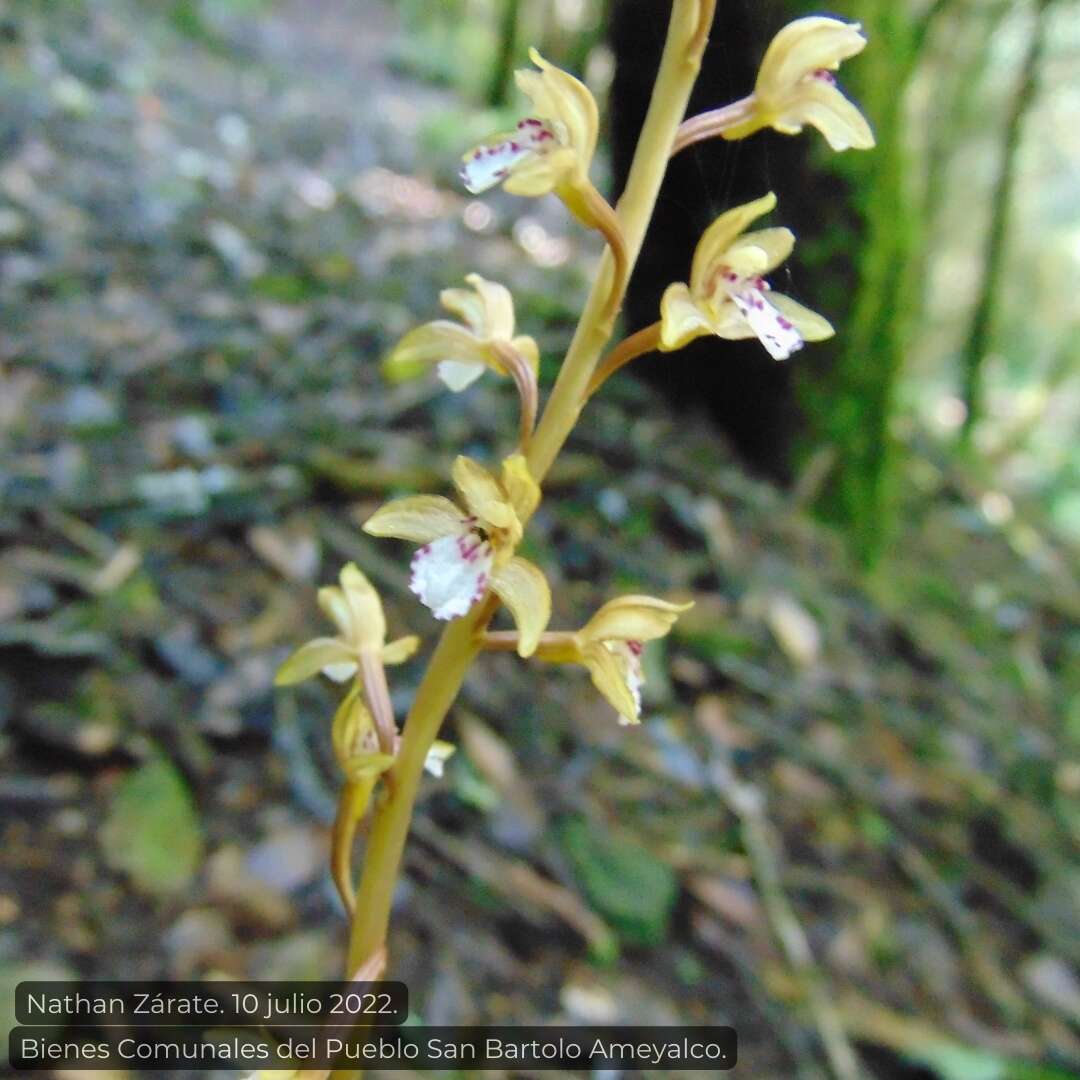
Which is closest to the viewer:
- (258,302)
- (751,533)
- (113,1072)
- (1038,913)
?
(113,1072)

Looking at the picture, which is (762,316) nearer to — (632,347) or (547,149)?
(632,347)

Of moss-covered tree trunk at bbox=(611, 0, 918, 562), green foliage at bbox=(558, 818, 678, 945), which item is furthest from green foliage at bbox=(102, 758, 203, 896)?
moss-covered tree trunk at bbox=(611, 0, 918, 562)

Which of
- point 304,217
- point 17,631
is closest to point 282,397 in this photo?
point 17,631

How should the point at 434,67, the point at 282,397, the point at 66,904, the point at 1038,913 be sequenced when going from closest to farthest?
1. the point at 66,904
2. the point at 1038,913
3. the point at 282,397
4. the point at 434,67

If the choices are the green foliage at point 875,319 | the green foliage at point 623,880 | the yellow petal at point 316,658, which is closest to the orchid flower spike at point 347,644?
the yellow petal at point 316,658

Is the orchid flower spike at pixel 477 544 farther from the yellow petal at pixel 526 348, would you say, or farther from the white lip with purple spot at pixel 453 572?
the yellow petal at pixel 526 348

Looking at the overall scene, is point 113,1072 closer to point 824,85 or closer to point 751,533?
point 824,85
